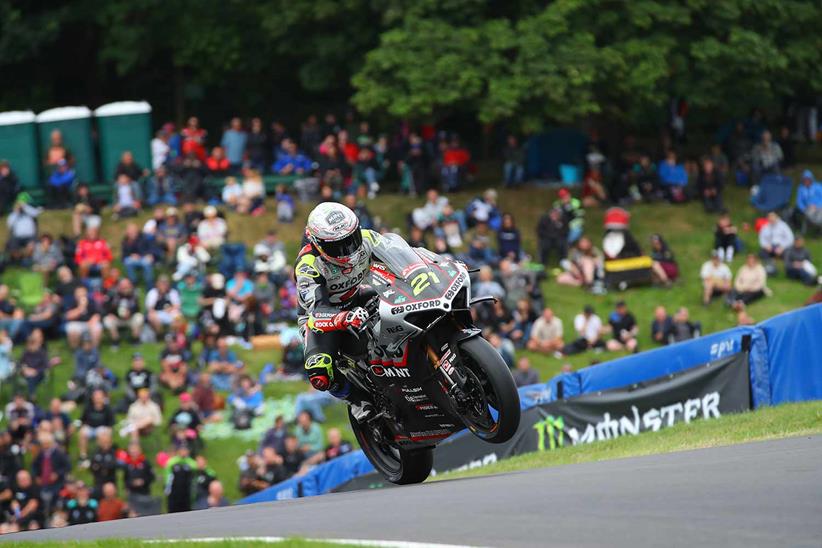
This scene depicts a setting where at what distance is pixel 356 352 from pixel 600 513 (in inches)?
161

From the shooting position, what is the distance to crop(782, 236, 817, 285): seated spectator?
25.6m

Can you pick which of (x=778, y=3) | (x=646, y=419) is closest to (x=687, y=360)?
(x=646, y=419)

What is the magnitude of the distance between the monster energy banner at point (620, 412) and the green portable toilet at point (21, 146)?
14.6 meters

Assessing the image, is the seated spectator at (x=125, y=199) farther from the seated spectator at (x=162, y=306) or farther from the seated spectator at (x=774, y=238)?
the seated spectator at (x=774, y=238)

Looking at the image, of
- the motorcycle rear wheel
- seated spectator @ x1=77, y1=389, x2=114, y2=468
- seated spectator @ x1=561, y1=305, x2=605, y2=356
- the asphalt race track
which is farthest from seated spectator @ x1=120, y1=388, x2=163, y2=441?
the asphalt race track

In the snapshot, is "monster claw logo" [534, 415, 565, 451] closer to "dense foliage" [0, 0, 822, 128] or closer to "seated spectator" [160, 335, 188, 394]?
"seated spectator" [160, 335, 188, 394]

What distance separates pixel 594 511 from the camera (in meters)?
7.65

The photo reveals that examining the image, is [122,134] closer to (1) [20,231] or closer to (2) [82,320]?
(1) [20,231]

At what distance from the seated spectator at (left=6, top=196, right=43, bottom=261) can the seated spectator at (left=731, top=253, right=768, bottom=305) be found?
41.1ft

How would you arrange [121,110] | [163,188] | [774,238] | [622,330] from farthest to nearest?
[121,110], [163,188], [774,238], [622,330]

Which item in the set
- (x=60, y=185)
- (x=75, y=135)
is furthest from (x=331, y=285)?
(x=75, y=135)

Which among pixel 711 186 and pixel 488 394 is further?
pixel 711 186

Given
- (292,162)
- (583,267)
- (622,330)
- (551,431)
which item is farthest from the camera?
(292,162)

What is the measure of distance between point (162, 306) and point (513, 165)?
370 inches
